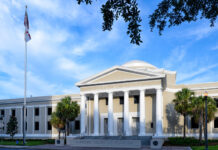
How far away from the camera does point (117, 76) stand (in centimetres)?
4191

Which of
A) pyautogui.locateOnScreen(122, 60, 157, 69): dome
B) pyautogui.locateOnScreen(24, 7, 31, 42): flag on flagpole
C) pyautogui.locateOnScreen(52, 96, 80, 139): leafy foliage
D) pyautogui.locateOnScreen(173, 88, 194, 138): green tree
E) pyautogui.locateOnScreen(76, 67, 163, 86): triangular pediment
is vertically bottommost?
pyautogui.locateOnScreen(52, 96, 80, 139): leafy foliage

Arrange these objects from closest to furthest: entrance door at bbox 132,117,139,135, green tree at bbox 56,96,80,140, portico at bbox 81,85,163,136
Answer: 1. portico at bbox 81,85,163,136
2. green tree at bbox 56,96,80,140
3. entrance door at bbox 132,117,139,135

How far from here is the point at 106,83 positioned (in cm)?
4247

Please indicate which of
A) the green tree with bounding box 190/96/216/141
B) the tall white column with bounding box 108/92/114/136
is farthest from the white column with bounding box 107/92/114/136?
the green tree with bounding box 190/96/216/141

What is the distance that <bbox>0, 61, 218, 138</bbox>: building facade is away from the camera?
3894 cm

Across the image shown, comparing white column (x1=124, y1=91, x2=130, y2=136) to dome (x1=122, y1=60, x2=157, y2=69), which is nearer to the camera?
white column (x1=124, y1=91, x2=130, y2=136)

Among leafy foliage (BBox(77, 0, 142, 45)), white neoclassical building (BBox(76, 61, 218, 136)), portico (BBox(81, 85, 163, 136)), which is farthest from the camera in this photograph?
white neoclassical building (BBox(76, 61, 218, 136))

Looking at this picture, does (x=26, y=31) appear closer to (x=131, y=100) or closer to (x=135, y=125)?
(x=131, y=100)

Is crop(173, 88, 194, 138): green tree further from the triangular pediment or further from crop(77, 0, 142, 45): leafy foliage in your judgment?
crop(77, 0, 142, 45): leafy foliage

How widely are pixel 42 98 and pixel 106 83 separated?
21.3 m

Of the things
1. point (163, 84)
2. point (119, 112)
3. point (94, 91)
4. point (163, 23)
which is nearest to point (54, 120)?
point (94, 91)

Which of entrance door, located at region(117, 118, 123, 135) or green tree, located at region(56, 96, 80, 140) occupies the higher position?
green tree, located at region(56, 96, 80, 140)

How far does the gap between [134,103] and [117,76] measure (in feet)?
18.3

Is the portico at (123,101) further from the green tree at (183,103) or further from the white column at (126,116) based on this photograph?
the green tree at (183,103)
